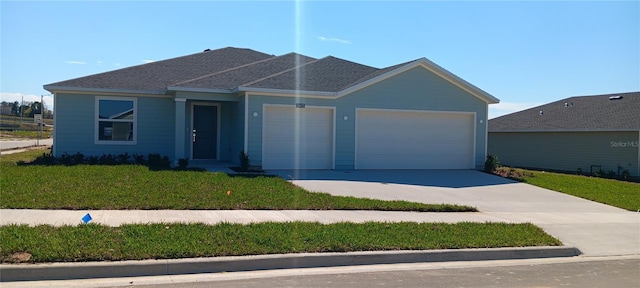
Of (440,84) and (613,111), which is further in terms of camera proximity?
(613,111)

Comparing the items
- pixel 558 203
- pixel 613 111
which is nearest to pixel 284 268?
pixel 558 203

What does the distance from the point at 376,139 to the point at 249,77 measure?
18.0 feet

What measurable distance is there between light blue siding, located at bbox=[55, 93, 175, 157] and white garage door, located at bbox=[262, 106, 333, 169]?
172 inches

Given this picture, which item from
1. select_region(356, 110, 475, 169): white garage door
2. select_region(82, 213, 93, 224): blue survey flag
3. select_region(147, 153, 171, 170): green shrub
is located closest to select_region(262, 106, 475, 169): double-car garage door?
select_region(356, 110, 475, 169): white garage door

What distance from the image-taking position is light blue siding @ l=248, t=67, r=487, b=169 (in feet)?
58.7

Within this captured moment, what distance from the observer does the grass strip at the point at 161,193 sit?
10.4 metres

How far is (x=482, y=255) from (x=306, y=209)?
406 cm

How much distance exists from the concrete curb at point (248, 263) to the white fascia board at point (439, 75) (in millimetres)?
11063

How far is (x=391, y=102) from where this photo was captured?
1977 cm

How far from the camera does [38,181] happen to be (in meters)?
12.7

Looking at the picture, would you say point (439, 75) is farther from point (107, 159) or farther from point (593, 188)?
point (107, 159)

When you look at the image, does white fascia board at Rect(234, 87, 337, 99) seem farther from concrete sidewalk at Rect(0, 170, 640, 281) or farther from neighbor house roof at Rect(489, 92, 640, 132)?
neighbor house roof at Rect(489, 92, 640, 132)

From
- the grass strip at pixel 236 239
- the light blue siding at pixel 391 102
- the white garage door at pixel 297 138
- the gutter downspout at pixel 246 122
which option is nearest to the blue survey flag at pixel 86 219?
the grass strip at pixel 236 239

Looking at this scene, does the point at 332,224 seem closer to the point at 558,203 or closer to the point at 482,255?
the point at 482,255
